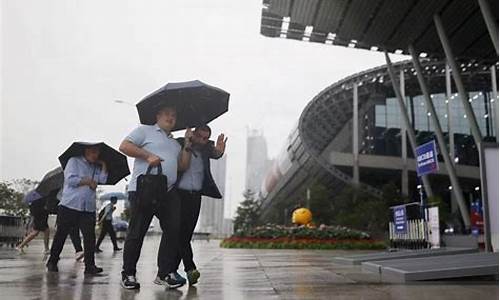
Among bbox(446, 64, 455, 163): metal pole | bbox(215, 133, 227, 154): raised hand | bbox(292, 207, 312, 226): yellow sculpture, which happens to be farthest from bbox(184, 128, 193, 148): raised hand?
bbox(446, 64, 455, 163): metal pole

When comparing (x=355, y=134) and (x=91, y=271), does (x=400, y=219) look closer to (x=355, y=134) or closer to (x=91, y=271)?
(x=91, y=271)

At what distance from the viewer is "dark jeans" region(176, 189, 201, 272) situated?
4844 millimetres

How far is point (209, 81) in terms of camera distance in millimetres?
4785

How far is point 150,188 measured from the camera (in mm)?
4387

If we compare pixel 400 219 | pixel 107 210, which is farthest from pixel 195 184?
pixel 400 219


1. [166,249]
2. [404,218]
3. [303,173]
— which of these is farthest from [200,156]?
[303,173]

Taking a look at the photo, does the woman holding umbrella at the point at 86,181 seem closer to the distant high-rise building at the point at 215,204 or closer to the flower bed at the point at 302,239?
the distant high-rise building at the point at 215,204

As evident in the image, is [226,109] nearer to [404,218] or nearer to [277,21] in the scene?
[404,218]

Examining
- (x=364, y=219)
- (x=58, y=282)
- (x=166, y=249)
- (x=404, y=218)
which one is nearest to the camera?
(x=166, y=249)

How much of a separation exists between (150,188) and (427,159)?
11393 mm

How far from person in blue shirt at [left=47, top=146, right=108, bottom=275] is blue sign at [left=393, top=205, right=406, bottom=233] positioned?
31.5ft

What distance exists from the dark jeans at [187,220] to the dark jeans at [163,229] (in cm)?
14

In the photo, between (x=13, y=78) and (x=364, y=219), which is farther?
(x=364, y=219)

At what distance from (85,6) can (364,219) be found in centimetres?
3217
